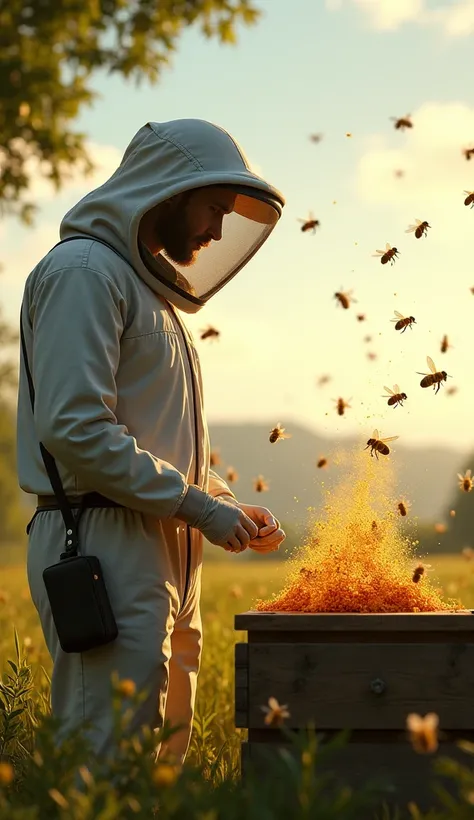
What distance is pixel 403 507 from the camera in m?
4.00

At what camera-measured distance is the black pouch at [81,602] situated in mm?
3217

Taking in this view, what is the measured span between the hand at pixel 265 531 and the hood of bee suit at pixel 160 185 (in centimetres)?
81

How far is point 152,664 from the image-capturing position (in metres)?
3.33

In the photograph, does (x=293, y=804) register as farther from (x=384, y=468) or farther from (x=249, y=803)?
(x=384, y=468)

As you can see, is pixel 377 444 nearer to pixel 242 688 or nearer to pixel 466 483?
pixel 466 483

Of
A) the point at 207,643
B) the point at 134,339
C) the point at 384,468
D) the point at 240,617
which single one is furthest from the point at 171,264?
the point at 207,643

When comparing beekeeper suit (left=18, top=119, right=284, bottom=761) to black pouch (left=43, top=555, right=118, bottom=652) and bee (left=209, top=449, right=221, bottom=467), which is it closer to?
black pouch (left=43, top=555, right=118, bottom=652)

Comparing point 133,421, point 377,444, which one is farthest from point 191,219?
point 377,444

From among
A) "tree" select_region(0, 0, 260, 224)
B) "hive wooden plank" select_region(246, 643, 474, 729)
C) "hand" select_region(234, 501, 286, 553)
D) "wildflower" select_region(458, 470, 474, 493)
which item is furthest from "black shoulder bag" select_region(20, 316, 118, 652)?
"tree" select_region(0, 0, 260, 224)

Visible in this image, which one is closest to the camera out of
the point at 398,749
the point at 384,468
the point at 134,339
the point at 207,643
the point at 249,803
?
the point at 249,803

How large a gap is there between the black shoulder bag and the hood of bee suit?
1.05 meters

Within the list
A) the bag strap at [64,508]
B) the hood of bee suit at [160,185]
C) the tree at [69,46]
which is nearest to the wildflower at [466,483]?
the hood of bee suit at [160,185]

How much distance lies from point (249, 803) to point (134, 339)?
5.40 ft

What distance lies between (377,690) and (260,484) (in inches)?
72.5
